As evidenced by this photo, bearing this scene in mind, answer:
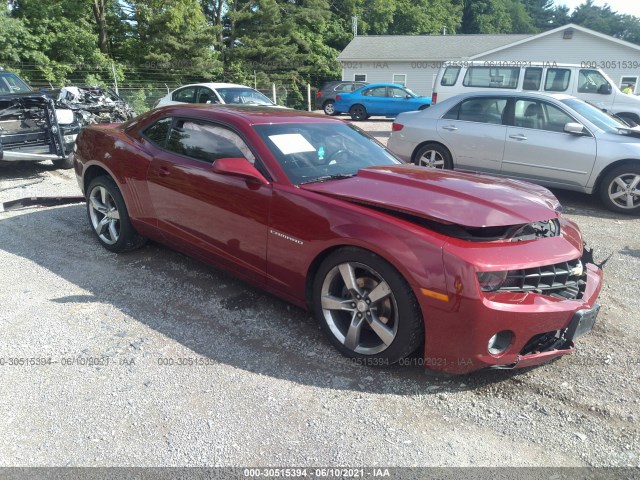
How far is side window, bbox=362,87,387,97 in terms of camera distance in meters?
21.1

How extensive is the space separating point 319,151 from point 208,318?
1508mm

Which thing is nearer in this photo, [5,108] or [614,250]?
[614,250]

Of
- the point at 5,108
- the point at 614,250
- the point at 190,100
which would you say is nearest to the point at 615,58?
the point at 190,100

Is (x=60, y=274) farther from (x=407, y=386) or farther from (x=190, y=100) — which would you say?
(x=190, y=100)

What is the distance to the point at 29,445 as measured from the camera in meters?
2.46

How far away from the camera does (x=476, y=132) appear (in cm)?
761

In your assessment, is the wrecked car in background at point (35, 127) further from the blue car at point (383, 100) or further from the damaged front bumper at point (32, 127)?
the blue car at point (383, 100)

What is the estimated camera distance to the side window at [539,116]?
704 centimetres

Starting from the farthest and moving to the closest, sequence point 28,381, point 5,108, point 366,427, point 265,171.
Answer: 1. point 5,108
2. point 265,171
3. point 28,381
4. point 366,427

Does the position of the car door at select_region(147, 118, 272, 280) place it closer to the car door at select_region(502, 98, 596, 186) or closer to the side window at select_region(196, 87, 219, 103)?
the car door at select_region(502, 98, 596, 186)

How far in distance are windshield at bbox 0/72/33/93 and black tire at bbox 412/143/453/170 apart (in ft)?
24.0

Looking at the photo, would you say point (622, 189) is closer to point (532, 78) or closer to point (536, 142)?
point (536, 142)

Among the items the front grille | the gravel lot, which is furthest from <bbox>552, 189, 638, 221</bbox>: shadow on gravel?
the front grille

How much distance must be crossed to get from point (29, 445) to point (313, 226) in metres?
1.90
